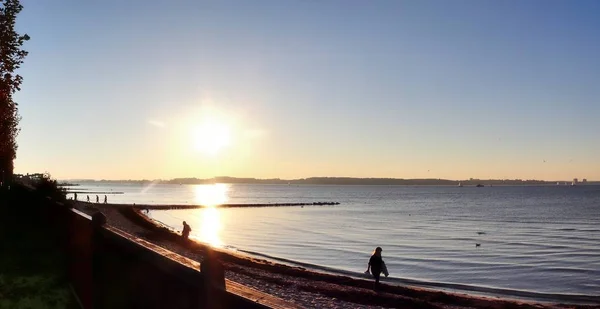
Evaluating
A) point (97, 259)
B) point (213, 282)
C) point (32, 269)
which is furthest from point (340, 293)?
point (213, 282)

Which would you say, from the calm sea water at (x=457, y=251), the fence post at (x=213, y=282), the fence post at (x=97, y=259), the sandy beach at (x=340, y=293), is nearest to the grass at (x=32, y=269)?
the fence post at (x=97, y=259)

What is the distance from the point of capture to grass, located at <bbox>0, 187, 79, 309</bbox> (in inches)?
327

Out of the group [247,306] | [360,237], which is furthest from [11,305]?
[360,237]

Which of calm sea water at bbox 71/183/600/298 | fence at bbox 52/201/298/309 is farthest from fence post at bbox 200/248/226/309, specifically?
calm sea water at bbox 71/183/600/298

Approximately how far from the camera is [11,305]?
7.94m

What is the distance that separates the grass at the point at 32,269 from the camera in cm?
830

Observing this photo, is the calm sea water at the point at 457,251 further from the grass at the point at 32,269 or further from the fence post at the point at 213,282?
the fence post at the point at 213,282

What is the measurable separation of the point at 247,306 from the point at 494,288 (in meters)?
31.3

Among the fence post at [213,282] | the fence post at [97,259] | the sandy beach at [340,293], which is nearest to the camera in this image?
the fence post at [213,282]

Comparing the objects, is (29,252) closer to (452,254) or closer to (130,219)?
(452,254)

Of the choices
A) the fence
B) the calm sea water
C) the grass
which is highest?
the fence

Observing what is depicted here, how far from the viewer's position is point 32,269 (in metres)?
9.70

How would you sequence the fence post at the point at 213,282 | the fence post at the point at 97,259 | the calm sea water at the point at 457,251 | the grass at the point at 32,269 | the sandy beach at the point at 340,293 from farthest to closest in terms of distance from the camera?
the calm sea water at the point at 457,251
the sandy beach at the point at 340,293
the grass at the point at 32,269
the fence post at the point at 97,259
the fence post at the point at 213,282

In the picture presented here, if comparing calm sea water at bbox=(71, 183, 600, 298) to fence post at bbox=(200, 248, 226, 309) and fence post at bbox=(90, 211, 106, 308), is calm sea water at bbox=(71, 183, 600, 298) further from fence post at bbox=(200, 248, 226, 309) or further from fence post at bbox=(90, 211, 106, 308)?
fence post at bbox=(200, 248, 226, 309)
